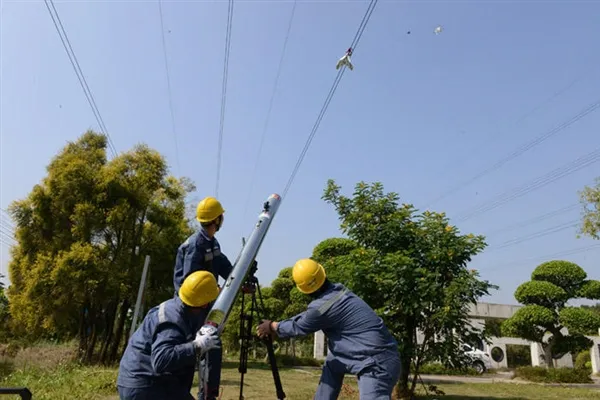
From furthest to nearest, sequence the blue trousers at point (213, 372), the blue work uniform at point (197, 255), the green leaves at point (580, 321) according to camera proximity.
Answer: the green leaves at point (580, 321), the blue work uniform at point (197, 255), the blue trousers at point (213, 372)

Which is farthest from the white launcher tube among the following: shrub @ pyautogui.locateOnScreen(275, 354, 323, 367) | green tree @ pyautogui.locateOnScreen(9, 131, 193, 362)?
shrub @ pyautogui.locateOnScreen(275, 354, 323, 367)

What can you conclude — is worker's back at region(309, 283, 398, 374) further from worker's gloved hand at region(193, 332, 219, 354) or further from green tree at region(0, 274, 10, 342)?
green tree at region(0, 274, 10, 342)

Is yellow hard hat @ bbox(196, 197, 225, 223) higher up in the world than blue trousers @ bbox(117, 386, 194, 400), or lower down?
higher up

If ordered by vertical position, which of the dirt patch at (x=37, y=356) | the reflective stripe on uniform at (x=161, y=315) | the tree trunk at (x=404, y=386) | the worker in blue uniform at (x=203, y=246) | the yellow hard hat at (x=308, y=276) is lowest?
the dirt patch at (x=37, y=356)

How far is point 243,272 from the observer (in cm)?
388

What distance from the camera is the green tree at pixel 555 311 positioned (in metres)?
19.2

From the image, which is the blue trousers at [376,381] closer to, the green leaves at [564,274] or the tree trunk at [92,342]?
the tree trunk at [92,342]

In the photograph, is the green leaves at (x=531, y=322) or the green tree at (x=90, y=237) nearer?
the green tree at (x=90, y=237)

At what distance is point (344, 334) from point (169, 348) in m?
1.71

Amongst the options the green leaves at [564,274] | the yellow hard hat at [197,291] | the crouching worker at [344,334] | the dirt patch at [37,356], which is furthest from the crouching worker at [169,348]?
the green leaves at [564,274]

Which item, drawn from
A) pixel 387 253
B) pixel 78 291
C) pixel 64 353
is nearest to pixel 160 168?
pixel 78 291

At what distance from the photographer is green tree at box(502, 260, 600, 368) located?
19156mm

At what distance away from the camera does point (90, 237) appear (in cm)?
1569

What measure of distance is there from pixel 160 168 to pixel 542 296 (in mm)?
18447
